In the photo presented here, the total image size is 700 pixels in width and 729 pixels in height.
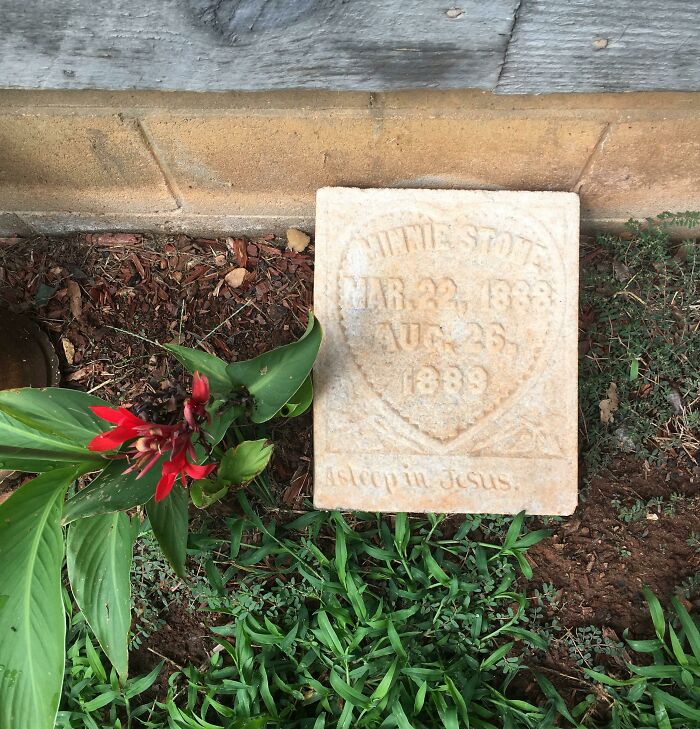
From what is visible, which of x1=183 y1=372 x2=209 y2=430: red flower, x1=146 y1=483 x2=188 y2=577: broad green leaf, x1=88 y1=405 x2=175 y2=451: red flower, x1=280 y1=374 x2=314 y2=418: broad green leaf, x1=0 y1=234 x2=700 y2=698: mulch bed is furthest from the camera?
x1=0 y1=234 x2=700 y2=698: mulch bed

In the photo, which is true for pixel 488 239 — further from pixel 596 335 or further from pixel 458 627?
pixel 458 627

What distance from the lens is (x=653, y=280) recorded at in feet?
5.79

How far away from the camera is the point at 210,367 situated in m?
1.32

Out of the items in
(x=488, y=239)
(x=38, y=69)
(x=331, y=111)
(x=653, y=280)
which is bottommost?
(x=653, y=280)

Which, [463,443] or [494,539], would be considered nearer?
[463,443]

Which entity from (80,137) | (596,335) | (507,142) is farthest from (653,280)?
(80,137)

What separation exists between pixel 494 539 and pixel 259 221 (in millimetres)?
1161

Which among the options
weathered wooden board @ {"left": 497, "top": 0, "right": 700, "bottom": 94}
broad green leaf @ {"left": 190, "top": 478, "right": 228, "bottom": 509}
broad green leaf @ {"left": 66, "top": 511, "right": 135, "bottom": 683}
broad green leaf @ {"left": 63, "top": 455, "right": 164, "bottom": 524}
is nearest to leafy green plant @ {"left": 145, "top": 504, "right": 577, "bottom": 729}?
broad green leaf @ {"left": 190, "top": 478, "right": 228, "bottom": 509}

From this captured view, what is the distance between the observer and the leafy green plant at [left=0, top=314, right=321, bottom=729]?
104cm

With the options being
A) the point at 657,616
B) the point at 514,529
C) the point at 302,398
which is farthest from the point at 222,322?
the point at 657,616

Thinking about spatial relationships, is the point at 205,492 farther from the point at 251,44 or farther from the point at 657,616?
the point at 657,616

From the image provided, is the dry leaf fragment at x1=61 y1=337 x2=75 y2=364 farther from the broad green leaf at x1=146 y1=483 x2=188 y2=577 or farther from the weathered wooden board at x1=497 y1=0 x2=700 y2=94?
the weathered wooden board at x1=497 y1=0 x2=700 y2=94

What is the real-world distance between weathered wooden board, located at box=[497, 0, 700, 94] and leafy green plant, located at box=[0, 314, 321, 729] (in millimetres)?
682

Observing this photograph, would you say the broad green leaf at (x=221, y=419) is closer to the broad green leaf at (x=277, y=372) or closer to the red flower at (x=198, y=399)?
the broad green leaf at (x=277, y=372)
